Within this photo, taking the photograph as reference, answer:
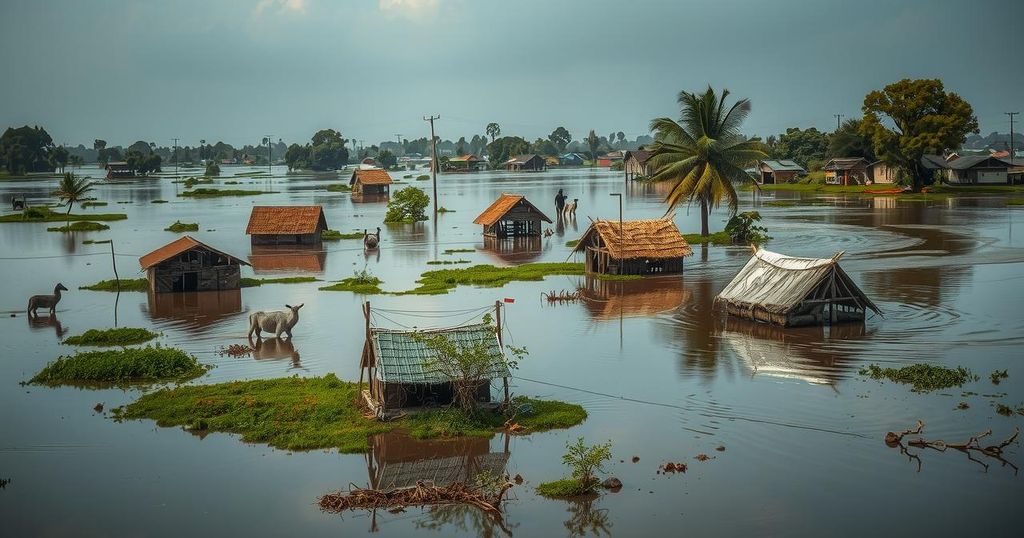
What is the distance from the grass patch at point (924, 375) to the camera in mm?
18516

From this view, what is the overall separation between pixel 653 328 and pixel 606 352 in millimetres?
2771

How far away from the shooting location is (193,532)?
13.3 m

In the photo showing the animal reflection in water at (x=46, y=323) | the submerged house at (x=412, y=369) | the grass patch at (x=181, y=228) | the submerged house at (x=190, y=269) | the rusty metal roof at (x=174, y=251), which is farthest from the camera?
the grass patch at (x=181, y=228)

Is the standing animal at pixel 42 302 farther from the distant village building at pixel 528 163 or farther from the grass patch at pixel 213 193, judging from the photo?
the distant village building at pixel 528 163

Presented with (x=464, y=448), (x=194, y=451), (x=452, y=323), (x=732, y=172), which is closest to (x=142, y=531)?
(x=194, y=451)

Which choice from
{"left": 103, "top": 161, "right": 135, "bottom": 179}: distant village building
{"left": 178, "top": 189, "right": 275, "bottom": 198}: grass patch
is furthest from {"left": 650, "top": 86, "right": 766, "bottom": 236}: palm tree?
{"left": 103, "top": 161, "right": 135, "bottom": 179}: distant village building

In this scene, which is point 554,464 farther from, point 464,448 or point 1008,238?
point 1008,238

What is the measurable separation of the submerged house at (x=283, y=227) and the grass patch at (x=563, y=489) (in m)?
30.1

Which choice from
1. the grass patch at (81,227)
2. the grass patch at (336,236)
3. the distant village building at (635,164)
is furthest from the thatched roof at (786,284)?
the distant village building at (635,164)

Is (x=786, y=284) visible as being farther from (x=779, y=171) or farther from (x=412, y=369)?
(x=779, y=171)

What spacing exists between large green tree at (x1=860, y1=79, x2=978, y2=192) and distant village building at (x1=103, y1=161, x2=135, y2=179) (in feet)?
324

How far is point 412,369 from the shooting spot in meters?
16.6

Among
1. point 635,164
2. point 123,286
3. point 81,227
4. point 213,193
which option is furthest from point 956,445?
point 635,164

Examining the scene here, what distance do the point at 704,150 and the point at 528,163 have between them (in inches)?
4440
